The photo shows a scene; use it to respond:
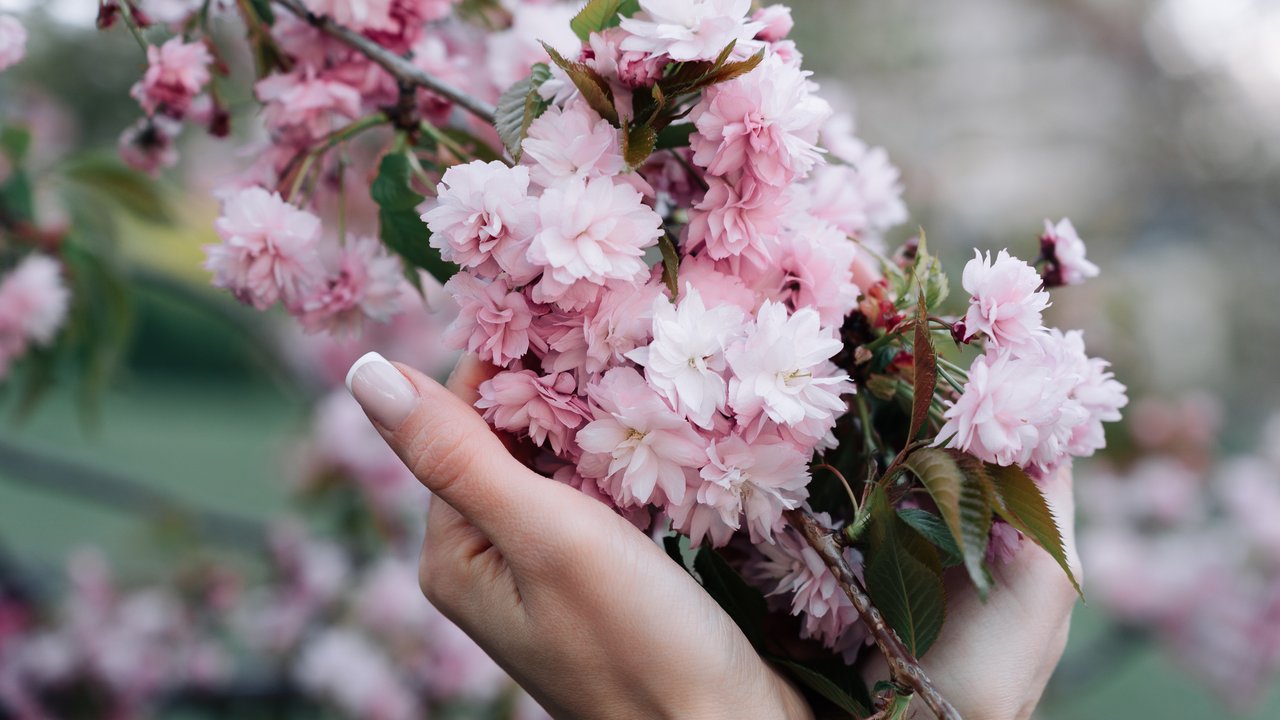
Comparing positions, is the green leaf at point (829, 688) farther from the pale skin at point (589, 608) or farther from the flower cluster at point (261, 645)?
the flower cluster at point (261, 645)

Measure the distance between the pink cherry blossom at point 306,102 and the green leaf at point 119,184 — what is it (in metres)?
0.43


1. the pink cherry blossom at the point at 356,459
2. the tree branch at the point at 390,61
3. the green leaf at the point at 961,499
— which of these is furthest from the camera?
the pink cherry blossom at the point at 356,459

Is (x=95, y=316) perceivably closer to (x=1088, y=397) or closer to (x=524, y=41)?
(x=524, y=41)

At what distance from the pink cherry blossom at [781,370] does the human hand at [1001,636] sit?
205mm

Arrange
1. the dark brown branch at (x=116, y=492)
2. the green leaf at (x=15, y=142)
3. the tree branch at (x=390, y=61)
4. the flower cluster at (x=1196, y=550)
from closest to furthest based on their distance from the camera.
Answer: the tree branch at (x=390, y=61) → the green leaf at (x=15, y=142) → the dark brown branch at (x=116, y=492) → the flower cluster at (x=1196, y=550)

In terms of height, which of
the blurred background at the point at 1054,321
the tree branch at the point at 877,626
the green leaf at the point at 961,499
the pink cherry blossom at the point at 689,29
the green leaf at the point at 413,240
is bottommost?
the blurred background at the point at 1054,321

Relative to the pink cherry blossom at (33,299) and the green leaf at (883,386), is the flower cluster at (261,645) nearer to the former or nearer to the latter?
the pink cherry blossom at (33,299)

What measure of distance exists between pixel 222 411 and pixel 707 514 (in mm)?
5759

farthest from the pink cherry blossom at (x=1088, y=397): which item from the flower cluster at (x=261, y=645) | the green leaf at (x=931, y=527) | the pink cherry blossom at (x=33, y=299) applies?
the flower cluster at (x=261, y=645)

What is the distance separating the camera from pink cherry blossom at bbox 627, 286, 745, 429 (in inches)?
19.3

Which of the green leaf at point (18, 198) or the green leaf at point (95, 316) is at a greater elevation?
the green leaf at point (18, 198)

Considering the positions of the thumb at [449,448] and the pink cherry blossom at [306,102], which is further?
the pink cherry blossom at [306,102]

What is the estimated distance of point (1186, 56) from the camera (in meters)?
4.86

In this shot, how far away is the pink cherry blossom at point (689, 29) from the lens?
0.50 m
